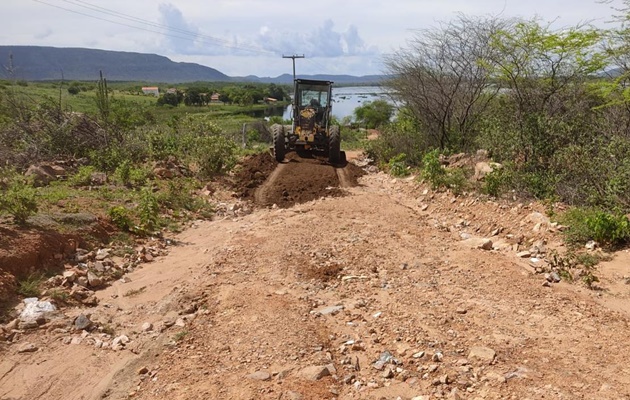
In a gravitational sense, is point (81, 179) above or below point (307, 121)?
below

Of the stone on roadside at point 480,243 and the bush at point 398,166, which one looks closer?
the stone on roadside at point 480,243

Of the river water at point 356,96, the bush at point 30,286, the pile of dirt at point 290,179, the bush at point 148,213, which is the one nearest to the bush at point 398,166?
the pile of dirt at point 290,179

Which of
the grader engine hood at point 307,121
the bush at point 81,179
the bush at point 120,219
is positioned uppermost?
the grader engine hood at point 307,121

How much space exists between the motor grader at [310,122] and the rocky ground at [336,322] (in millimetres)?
7048

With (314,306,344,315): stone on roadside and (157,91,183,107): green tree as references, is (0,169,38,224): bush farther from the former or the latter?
(157,91,183,107): green tree

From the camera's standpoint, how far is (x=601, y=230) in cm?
606

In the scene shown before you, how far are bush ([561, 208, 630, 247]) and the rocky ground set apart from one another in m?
0.27

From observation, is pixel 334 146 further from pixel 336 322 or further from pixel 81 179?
pixel 336 322

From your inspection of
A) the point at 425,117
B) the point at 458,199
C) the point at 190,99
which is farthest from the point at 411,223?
the point at 190,99

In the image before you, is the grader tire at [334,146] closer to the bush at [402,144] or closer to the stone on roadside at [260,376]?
the bush at [402,144]

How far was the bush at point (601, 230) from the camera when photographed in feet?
19.6

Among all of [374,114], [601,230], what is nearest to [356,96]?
[374,114]

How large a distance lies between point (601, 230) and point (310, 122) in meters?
9.83

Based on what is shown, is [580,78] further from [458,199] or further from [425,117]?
[425,117]
